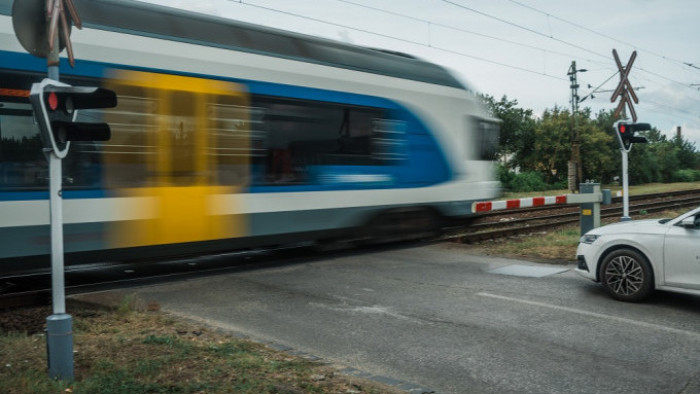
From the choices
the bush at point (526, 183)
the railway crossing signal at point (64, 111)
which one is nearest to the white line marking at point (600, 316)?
the railway crossing signal at point (64, 111)

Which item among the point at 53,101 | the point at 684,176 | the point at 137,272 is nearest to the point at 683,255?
the point at 53,101

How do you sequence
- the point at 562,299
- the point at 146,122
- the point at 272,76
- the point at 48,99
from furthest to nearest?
the point at 272,76, the point at 146,122, the point at 562,299, the point at 48,99

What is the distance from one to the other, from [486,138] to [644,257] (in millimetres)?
6670

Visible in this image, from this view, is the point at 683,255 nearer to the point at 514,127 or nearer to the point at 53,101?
the point at 53,101

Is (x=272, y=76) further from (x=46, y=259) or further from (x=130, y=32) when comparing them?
(x=46, y=259)

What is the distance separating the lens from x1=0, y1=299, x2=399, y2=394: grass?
166 inches

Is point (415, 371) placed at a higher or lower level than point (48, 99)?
lower

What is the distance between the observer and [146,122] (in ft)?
26.6

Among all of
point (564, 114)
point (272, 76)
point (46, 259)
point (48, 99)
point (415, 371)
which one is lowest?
point (415, 371)

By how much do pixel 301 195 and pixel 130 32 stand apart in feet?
11.7

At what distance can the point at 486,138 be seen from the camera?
44.2 feet

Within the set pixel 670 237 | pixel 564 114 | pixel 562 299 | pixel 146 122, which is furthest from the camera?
pixel 564 114

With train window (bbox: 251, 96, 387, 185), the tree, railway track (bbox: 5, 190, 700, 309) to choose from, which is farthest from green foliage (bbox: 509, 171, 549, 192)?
train window (bbox: 251, 96, 387, 185)

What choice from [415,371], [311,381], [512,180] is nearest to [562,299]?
[415,371]
